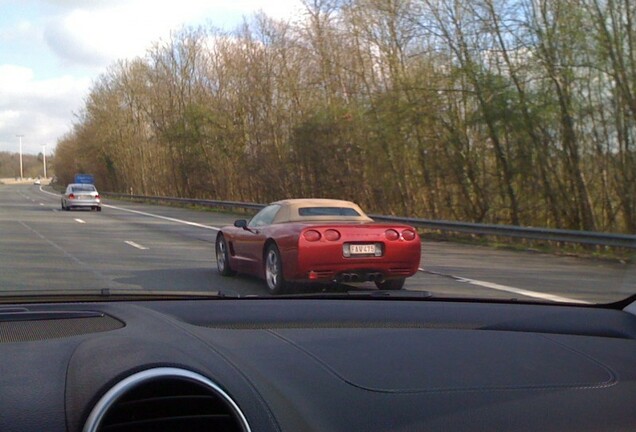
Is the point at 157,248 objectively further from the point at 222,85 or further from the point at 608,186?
the point at 222,85

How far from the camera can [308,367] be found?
3133 mm

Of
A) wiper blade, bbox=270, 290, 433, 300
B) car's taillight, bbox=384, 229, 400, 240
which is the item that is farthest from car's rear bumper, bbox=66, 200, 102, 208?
wiper blade, bbox=270, 290, 433, 300

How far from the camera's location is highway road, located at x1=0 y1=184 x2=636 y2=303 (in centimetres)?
859

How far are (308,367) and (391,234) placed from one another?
5829 mm

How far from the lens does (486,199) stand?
24859mm

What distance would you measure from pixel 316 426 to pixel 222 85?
152 ft

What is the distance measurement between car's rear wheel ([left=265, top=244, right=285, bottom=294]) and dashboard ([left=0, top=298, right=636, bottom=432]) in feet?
14.1

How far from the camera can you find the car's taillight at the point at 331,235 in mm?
8586

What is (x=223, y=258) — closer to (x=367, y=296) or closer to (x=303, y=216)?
(x=303, y=216)

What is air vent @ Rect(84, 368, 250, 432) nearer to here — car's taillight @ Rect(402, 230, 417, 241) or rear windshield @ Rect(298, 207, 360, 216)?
car's taillight @ Rect(402, 230, 417, 241)

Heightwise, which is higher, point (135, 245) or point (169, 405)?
point (169, 405)

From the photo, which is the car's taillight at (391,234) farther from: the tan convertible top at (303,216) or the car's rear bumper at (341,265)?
the tan convertible top at (303,216)

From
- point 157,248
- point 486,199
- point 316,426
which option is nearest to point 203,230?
point 157,248

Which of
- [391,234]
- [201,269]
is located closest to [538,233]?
[391,234]
